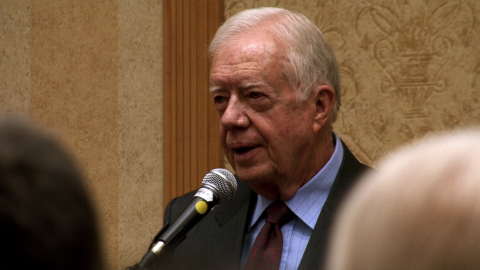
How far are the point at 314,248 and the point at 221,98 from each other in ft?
1.74

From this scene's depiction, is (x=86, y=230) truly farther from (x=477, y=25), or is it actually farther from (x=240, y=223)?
(x=477, y=25)

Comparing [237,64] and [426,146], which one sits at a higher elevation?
[426,146]

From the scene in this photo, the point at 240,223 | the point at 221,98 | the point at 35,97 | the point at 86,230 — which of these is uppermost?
the point at 86,230

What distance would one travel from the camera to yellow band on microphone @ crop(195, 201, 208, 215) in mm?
1548

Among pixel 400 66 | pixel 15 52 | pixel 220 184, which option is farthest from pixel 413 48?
pixel 15 52

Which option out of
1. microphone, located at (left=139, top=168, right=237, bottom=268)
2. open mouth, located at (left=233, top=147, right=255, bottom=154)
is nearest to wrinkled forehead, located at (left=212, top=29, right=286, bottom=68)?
open mouth, located at (left=233, top=147, right=255, bottom=154)

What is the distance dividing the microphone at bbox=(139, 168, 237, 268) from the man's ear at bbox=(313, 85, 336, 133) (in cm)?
54

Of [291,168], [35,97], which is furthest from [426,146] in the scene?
[35,97]

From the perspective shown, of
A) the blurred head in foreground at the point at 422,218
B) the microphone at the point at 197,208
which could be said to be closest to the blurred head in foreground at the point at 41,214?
the blurred head in foreground at the point at 422,218

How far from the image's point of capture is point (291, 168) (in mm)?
2072

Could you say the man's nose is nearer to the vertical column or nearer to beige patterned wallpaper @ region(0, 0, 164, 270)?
the vertical column

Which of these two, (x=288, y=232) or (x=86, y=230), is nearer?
(x=86, y=230)

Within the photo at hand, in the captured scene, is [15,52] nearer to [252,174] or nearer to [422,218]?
[252,174]

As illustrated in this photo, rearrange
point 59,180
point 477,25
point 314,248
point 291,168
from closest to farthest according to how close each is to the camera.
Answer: point 59,180 → point 314,248 → point 291,168 → point 477,25
